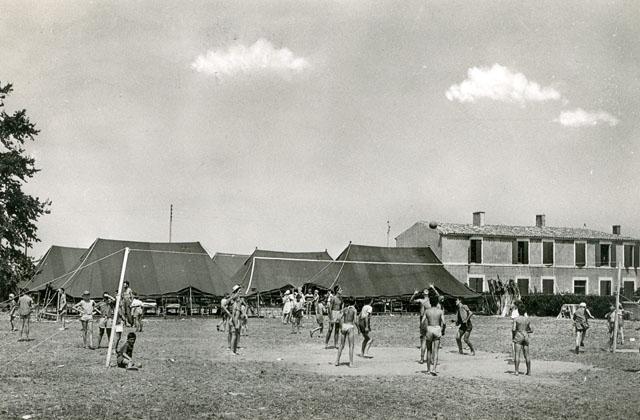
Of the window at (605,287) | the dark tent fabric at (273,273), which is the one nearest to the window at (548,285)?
the window at (605,287)

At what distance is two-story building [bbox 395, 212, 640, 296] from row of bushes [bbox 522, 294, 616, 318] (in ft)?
15.6

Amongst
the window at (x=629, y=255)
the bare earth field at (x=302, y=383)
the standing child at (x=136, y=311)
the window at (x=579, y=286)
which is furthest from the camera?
the window at (x=629, y=255)

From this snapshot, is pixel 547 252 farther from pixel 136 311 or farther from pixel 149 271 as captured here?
pixel 136 311

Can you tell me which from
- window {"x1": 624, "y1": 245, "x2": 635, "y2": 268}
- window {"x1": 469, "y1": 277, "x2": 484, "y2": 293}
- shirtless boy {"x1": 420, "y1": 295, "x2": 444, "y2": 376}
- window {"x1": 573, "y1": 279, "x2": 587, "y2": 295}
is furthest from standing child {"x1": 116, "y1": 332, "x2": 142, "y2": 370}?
window {"x1": 624, "y1": 245, "x2": 635, "y2": 268}

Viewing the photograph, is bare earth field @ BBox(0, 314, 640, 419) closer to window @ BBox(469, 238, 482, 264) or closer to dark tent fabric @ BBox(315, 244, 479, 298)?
dark tent fabric @ BBox(315, 244, 479, 298)

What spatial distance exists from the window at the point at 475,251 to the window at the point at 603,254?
9.02 metres

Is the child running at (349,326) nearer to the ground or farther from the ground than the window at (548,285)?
nearer to the ground

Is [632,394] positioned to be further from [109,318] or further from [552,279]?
[552,279]

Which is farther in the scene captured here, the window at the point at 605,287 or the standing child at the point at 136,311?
the window at the point at 605,287

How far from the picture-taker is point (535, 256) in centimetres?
4878

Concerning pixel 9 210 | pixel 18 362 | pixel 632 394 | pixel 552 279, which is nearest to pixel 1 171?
pixel 9 210

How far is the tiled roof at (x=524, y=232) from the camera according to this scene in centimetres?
4800

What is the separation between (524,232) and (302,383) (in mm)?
39710

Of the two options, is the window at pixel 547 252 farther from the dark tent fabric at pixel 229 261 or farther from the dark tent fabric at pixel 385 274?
the dark tent fabric at pixel 229 261
